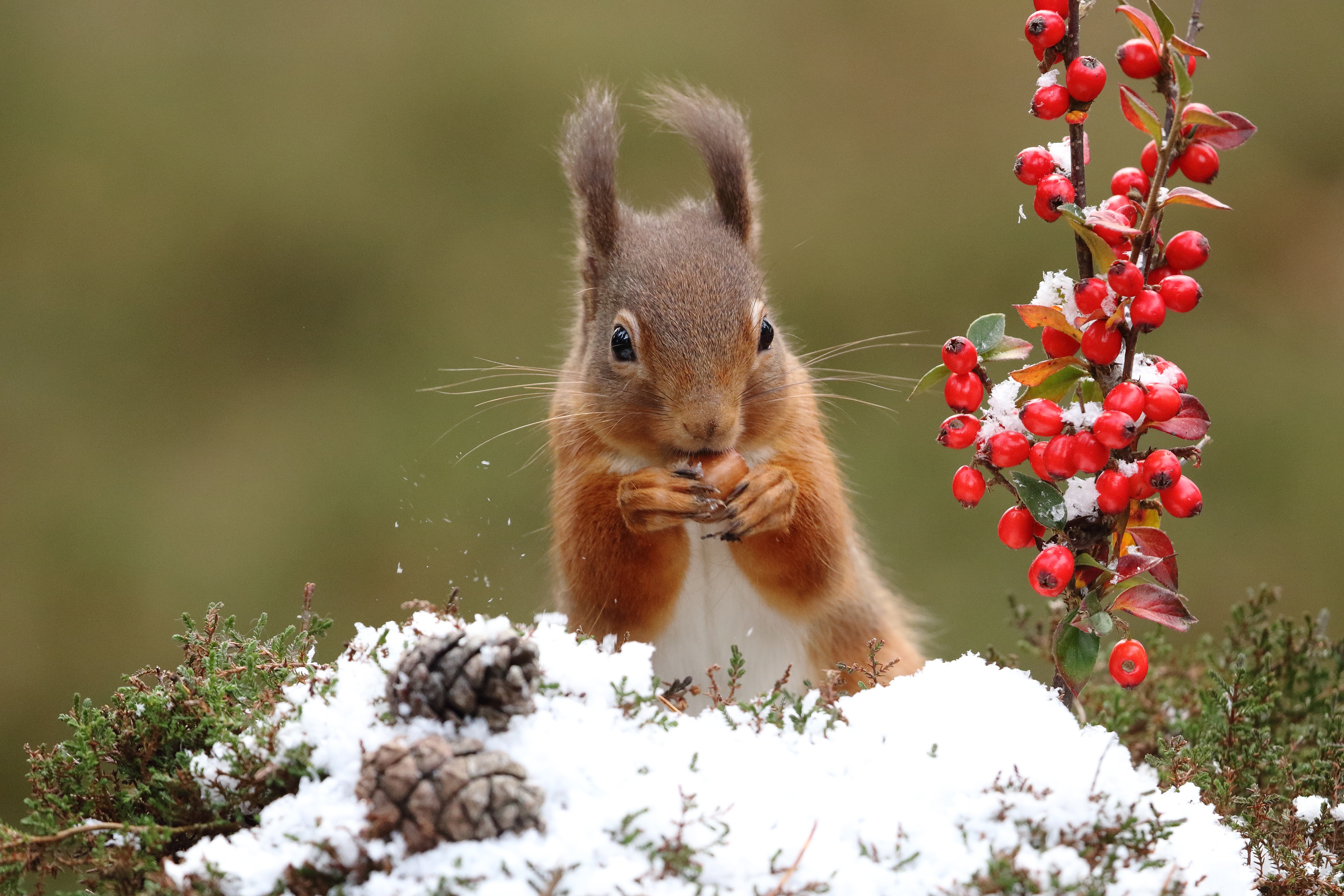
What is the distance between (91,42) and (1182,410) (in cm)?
251

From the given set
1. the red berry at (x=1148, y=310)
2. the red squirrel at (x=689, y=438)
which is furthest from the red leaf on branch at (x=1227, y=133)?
the red squirrel at (x=689, y=438)

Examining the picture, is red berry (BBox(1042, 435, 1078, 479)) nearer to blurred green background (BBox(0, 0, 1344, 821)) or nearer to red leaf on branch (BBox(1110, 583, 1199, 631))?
red leaf on branch (BBox(1110, 583, 1199, 631))

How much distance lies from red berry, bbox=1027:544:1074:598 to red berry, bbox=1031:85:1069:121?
10.9 inches

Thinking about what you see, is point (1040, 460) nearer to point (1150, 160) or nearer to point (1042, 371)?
point (1042, 371)

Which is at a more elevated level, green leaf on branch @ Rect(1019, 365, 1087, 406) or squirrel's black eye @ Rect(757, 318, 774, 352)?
green leaf on branch @ Rect(1019, 365, 1087, 406)

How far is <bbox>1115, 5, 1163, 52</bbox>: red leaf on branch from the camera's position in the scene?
71cm

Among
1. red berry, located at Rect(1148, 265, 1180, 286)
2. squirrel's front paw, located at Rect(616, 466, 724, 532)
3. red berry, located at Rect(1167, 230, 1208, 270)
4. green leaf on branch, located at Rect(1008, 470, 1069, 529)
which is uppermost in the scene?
red berry, located at Rect(1167, 230, 1208, 270)

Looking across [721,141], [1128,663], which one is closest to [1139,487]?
[1128,663]

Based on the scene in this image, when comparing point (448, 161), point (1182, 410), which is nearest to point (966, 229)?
point (448, 161)

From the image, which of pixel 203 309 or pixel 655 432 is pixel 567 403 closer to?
pixel 655 432

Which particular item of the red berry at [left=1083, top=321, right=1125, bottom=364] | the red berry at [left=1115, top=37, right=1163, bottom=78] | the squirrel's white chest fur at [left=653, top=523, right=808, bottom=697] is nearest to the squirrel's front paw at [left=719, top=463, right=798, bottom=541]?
the squirrel's white chest fur at [left=653, top=523, right=808, bottom=697]

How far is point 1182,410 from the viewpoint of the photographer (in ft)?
2.45

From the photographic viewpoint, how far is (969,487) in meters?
0.77

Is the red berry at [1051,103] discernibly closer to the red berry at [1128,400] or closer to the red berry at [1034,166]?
the red berry at [1034,166]
